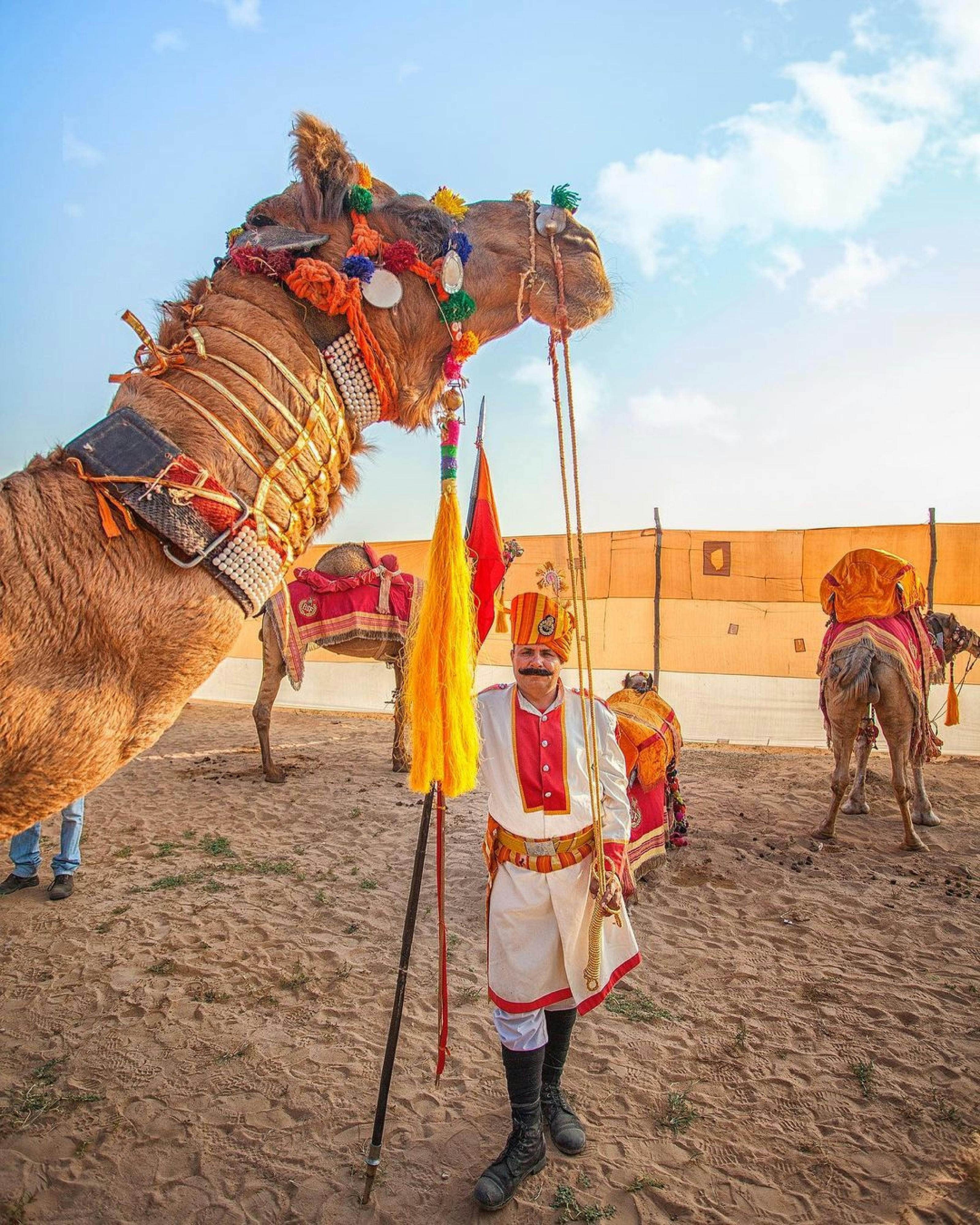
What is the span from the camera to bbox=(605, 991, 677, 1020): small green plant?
3859 mm

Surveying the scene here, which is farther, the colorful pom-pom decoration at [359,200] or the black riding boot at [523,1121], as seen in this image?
the black riding boot at [523,1121]

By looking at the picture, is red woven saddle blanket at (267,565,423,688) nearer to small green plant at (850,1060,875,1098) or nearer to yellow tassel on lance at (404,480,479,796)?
small green plant at (850,1060,875,1098)

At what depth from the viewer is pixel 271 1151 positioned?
289 cm

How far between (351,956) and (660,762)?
2426 millimetres

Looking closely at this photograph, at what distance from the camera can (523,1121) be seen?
2764 mm

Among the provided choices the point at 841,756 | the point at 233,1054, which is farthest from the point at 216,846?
the point at 841,756

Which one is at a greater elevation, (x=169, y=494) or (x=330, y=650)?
(x=169, y=494)

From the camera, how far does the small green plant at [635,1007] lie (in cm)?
386

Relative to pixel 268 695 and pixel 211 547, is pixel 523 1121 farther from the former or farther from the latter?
pixel 268 695

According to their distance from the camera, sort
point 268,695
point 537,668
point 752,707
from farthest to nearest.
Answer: point 752,707
point 268,695
point 537,668

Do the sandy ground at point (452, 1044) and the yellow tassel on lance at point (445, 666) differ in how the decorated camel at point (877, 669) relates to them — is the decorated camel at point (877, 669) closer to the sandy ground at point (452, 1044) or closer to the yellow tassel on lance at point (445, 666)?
the sandy ground at point (452, 1044)

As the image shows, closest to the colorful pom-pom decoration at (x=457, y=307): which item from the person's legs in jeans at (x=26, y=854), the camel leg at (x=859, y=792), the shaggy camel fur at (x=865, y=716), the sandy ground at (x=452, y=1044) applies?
the sandy ground at (x=452, y=1044)

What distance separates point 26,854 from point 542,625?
4585mm

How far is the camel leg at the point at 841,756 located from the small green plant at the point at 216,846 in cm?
536
